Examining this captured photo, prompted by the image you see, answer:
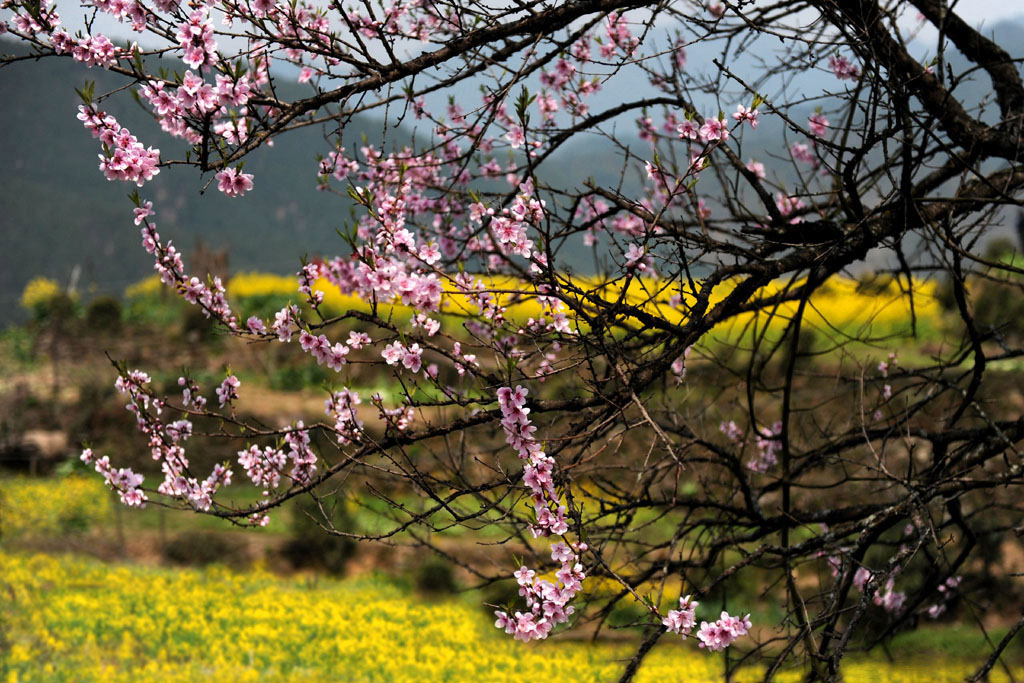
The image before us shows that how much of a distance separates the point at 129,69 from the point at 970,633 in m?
12.0

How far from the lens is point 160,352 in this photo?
18656 mm

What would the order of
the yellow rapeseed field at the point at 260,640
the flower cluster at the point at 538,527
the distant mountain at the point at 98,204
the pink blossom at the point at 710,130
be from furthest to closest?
the distant mountain at the point at 98,204, the yellow rapeseed field at the point at 260,640, the pink blossom at the point at 710,130, the flower cluster at the point at 538,527

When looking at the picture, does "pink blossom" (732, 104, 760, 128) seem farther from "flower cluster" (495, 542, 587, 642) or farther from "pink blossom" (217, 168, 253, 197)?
"pink blossom" (217, 168, 253, 197)

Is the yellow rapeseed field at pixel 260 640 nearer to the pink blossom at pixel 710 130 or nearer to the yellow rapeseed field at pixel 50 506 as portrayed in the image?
the yellow rapeseed field at pixel 50 506

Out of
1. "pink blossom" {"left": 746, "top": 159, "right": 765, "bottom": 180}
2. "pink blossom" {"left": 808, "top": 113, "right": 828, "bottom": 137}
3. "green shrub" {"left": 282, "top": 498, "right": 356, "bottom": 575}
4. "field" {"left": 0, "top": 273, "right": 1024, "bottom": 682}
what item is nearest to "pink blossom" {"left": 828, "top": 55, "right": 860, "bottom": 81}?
→ "pink blossom" {"left": 808, "top": 113, "right": 828, "bottom": 137}

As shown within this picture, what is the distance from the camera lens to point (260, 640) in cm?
855

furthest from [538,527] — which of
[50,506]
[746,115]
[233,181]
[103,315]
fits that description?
[103,315]

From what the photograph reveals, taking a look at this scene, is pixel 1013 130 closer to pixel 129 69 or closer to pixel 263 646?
pixel 129 69

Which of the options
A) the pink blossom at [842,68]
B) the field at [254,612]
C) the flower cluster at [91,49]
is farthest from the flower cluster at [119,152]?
the pink blossom at [842,68]

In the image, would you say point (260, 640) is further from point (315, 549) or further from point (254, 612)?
point (315, 549)

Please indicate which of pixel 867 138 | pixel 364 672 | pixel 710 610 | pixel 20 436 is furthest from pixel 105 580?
pixel 867 138

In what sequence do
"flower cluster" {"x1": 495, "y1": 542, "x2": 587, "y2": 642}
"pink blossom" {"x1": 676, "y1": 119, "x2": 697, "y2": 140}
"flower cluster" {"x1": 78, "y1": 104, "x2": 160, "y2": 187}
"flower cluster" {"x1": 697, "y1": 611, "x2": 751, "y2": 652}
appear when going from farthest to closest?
1. "pink blossom" {"x1": 676, "y1": 119, "x2": 697, "y2": 140}
2. "flower cluster" {"x1": 697, "y1": 611, "x2": 751, "y2": 652}
3. "flower cluster" {"x1": 78, "y1": 104, "x2": 160, "y2": 187}
4. "flower cluster" {"x1": 495, "y1": 542, "x2": 587, "y2": 642}

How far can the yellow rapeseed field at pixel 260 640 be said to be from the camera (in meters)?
7.74

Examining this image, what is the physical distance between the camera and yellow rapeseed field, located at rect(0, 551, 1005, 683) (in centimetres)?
774
